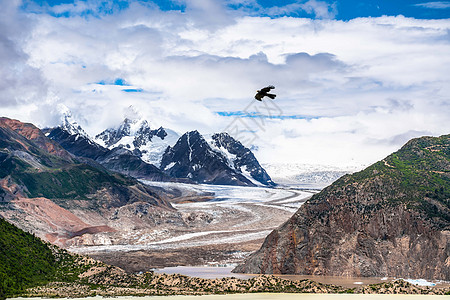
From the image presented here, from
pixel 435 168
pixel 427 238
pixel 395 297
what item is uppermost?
pixel 435 168

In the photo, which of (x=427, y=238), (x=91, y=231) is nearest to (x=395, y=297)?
(x=427, y=238)

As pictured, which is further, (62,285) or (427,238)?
(427,238)

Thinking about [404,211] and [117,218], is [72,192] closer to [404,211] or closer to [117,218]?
[117,218]

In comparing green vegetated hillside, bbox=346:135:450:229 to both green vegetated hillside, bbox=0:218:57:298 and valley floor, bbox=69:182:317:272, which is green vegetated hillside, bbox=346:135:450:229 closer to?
valley floor, bbox=69:182:317:272

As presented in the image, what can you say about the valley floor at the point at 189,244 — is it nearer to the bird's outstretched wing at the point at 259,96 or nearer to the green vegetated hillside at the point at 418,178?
the green vegetated hillside at the point at 418,178

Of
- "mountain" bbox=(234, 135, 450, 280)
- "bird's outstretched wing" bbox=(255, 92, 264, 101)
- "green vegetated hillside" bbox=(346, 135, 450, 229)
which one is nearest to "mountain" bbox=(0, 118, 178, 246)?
"mountain" bbox=(234, 135, 450, 280)

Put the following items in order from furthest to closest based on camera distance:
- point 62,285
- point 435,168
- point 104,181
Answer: point 104,181 → point 435,168 → point 62,285

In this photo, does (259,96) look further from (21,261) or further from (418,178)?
(418,178)

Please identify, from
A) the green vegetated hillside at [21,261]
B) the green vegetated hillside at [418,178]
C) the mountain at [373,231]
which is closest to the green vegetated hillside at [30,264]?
the green vegetated hillside at [21,261]

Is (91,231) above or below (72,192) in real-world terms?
below
